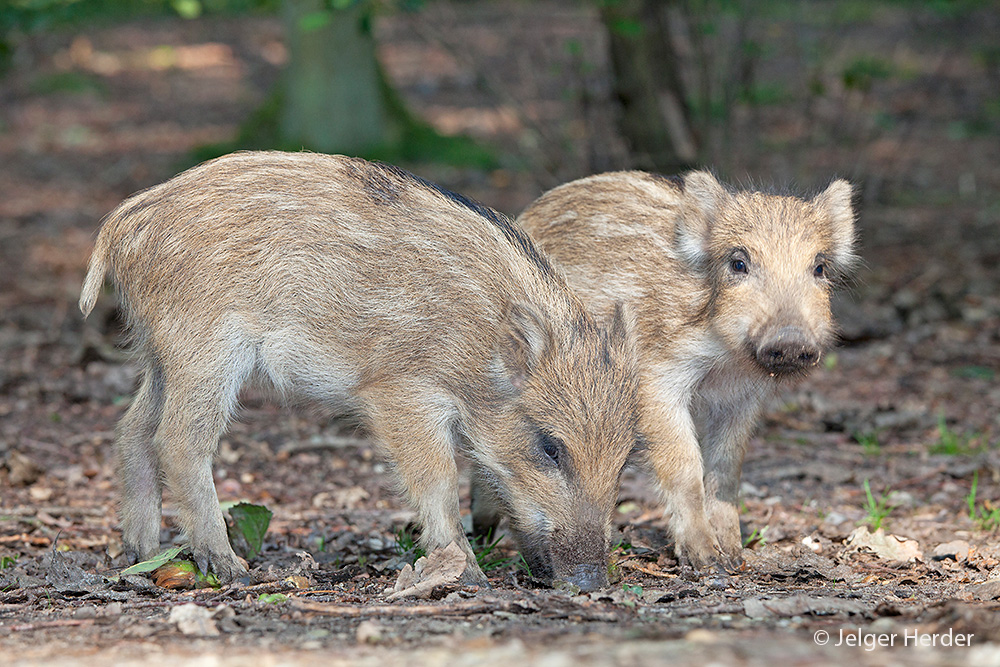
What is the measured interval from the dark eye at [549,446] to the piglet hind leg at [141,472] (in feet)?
5.05

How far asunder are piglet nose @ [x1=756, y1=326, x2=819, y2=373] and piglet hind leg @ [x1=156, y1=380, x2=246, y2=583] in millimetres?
2055

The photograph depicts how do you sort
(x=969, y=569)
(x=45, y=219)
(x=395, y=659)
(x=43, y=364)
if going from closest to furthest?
(x=395, y=659)
(x=969, y=569)
(x=43, y=364)
(x=45, y=219)

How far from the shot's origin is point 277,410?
6621 millimetres

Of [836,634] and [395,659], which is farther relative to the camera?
[836,634]

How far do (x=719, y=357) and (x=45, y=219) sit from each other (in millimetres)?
8110

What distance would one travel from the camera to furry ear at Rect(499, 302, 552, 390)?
4184mm

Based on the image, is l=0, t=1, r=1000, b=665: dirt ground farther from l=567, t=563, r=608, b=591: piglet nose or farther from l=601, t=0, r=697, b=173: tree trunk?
l=601, t=0, r=697, b=173: tree trunk

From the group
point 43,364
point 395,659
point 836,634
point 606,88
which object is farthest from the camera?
point 606,88

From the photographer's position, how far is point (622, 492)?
5.58 m

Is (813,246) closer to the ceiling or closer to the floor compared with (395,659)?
closer to the ceiling

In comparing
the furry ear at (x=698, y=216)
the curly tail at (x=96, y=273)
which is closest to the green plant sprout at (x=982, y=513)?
the furry ear at (x=698, y=216)

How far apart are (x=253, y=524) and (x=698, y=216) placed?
2.20 metres

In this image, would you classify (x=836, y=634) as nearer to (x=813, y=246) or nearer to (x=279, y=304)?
(x=813, y=246)

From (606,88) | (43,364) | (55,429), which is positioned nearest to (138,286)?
(55,429)
